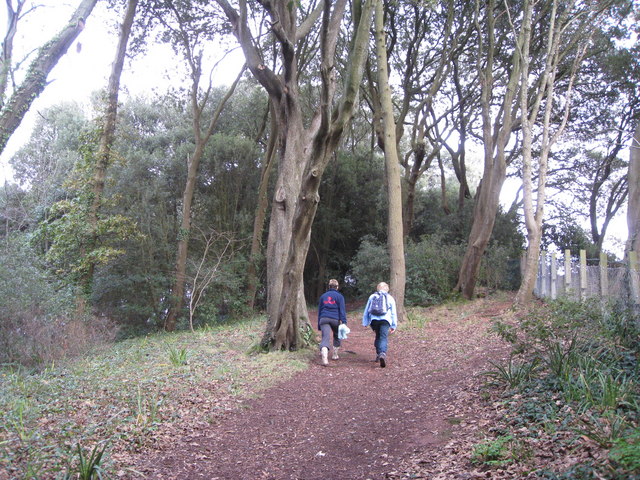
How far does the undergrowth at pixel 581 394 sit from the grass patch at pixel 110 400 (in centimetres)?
369

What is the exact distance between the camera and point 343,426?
21.9ft

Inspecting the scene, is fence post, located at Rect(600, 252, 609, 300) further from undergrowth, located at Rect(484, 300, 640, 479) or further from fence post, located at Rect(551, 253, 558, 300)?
undergrowth, located at Rect(484, 300, 640, 479)

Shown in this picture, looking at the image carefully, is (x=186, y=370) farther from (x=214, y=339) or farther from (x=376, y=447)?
(x=214, y=339)

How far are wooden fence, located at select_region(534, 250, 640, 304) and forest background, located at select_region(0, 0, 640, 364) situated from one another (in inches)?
47.1

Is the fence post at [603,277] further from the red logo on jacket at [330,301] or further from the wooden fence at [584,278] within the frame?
the red logo on jacket at [330,301]

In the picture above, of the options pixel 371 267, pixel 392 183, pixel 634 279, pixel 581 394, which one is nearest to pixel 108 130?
pixel 392 183

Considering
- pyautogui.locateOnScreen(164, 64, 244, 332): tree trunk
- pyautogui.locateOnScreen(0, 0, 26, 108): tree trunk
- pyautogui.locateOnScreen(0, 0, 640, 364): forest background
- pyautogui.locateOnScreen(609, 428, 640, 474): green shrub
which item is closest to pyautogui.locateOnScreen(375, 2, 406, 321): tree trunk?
pyautogui.locateOnScreen(0, 0, 640, 364): forest background

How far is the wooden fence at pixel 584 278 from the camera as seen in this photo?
908cm

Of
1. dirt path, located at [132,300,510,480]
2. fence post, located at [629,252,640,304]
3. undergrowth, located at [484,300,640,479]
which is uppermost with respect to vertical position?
fence post, located at [629,252,640,304]

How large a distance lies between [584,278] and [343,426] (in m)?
9.60

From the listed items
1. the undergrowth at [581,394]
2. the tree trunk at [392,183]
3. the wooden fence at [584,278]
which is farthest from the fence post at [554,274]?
the undergrowth at [581,394]

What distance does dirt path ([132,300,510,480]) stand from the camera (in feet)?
17.5

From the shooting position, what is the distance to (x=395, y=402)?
758cm

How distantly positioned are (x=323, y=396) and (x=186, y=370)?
2.46 m
